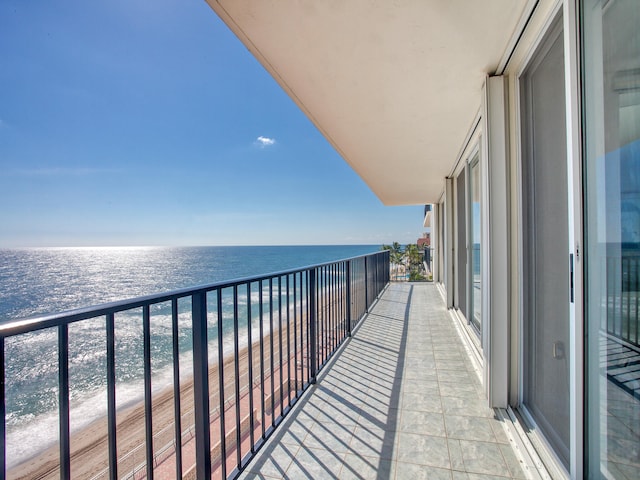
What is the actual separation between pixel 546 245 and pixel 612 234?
1.89ft

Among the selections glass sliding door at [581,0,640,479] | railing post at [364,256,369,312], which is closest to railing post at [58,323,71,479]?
glass sliding door at [581,0,640,479]

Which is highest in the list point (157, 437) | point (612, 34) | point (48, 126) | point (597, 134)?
point (48, 126)

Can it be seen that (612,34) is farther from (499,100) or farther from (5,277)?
(5,277)

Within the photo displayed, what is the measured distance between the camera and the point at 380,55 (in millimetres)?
1731

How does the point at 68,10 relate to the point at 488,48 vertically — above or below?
above

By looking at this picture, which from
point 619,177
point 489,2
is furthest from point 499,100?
point 619,177

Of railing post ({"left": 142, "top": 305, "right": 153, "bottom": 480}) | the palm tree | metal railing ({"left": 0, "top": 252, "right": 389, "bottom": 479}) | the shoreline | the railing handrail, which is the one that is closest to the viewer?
the railing handrail

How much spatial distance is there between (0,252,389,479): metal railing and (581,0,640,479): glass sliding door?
1.31m

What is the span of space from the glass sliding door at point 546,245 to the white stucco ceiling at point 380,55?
0.33 meters

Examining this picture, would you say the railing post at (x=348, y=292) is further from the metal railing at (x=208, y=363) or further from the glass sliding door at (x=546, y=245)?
the glass sliding door at (x=546, y=245)

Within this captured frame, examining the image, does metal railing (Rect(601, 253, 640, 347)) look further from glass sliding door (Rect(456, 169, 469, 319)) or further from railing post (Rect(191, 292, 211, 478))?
glass sliding door (Rect(456, 169, 469, 319))

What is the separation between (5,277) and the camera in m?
20.0

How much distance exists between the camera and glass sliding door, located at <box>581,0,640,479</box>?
2.60ft

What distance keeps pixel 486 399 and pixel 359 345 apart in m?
1.31
